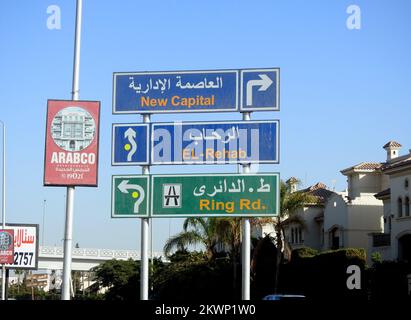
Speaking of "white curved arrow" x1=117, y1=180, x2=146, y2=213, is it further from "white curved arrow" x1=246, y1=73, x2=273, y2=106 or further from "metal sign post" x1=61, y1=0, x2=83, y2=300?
"white curved arrow" x1=246, y1=73, x2=273, y2=106

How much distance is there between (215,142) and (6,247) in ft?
90.2

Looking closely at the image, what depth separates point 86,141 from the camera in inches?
801

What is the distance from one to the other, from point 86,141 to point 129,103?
174cm

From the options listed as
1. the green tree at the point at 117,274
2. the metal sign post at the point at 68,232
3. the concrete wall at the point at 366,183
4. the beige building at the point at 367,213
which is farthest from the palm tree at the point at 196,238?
the metal sign post at the point at 68,232

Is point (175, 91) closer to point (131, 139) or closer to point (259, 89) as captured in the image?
point (131, 139)

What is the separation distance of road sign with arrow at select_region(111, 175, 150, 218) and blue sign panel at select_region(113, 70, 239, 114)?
1795 millimetres

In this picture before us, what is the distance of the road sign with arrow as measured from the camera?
2108 centimetres

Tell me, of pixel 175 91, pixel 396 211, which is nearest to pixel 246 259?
pixel 175 91

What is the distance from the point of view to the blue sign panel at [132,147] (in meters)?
21.2

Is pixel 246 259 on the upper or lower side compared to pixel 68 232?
lower

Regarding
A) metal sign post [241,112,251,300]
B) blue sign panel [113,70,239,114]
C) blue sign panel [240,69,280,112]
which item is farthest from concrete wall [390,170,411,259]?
blue sign panel [113,70,239,114]

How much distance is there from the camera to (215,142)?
2072 centimetres
